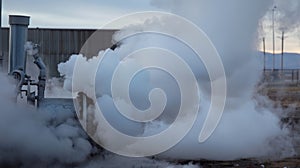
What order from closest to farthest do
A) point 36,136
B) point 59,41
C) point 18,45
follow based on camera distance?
point 36,136, point 18,45, point 59,41

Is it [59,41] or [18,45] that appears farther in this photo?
[59,41]

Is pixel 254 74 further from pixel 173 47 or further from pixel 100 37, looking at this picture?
pixel 100 37

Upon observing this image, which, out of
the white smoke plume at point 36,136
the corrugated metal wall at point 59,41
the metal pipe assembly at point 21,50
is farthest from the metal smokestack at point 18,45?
the corrugated metal wall at point 59,41

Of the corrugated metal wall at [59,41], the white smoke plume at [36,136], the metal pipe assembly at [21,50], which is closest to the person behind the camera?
the white smoke plume at [36,136]

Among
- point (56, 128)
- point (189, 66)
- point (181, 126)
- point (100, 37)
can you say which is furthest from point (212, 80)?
point (100, 37)

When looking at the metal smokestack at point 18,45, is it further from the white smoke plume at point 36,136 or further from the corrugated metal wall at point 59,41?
the corrugated metal wall at point 59,41

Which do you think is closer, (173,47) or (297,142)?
(173,47)

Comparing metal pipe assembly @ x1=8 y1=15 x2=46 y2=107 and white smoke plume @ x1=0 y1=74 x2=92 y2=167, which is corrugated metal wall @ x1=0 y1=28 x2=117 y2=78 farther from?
white smoke plume @ x1=0 y1=74 x2=92 y2=167

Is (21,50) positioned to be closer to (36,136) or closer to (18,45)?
(18,45)

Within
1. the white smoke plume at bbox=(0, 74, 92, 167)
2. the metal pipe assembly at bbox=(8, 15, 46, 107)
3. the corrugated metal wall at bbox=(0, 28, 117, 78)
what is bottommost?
the white smoke plume at bbox=(0, 74, 92, 167)

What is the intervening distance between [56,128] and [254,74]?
632cm

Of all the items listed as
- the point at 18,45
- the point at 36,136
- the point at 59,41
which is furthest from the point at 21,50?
the point at 59,41

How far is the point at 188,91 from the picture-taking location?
1320 cm

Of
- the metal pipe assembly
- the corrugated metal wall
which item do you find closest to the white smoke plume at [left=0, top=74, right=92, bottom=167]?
the metal pipe assembly
